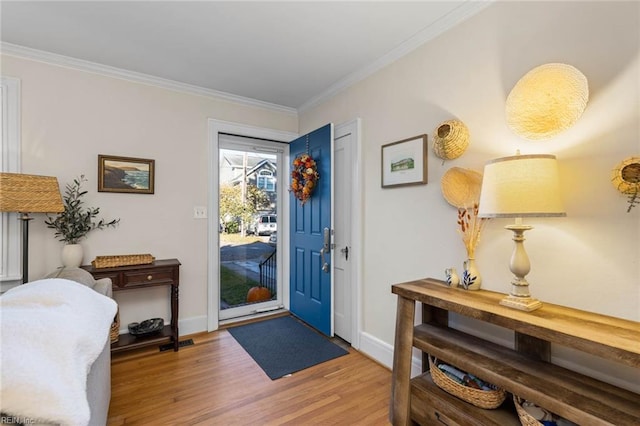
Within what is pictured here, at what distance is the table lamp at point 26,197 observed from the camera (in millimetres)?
2025

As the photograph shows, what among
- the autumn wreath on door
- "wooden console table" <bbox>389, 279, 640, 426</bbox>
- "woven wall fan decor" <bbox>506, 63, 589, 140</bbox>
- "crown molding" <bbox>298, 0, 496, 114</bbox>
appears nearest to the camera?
"wooden console table" <bbox>389, 279, 640, 426</bbox>

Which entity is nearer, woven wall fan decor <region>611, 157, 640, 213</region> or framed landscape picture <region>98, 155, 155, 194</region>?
woven wall fan decor <region>611, 157, 640, 213</region>

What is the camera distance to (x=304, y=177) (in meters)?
3.10

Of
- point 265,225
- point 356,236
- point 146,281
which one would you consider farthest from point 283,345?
point 265,225

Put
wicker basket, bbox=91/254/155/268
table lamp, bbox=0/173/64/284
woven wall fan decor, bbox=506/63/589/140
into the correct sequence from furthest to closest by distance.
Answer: wicker basket, bbox=91/254/155/268, table lamp, bbox=0/173/64/284, woven wall fan decor, bbox=506/63/589/140

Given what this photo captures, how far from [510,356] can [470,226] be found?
704 millimetres

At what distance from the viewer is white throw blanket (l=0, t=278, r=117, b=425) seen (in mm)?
802

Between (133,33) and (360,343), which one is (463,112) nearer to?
(360,343)

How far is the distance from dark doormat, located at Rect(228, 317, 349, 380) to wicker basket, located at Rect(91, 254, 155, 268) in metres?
1.10

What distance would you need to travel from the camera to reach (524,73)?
159 cm

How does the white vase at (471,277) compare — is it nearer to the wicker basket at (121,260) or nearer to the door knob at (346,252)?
the door knob at (346,252)

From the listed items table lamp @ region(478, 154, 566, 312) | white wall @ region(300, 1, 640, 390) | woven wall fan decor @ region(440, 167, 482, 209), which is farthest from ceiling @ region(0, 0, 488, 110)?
table lamp @ region(478, 154, 566, 312)

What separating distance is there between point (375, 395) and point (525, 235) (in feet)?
4.56

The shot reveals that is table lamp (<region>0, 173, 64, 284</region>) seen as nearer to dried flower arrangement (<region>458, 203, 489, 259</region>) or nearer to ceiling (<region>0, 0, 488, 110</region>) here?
ceiling (<region>0, 0, 488, 110</region>)
